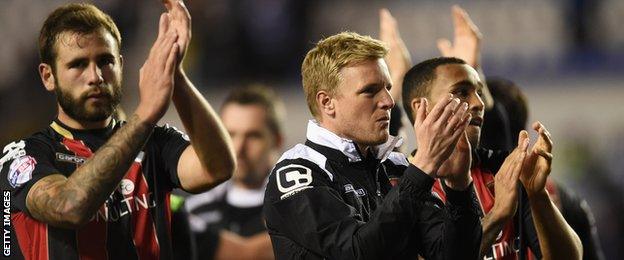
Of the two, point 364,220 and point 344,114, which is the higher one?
point 344,114

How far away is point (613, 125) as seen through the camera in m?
13.9

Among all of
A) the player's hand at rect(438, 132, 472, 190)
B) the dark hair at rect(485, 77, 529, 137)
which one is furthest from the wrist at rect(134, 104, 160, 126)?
the dark hair at rect(485, 77, 529, 137)

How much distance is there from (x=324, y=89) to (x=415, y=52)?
10346 mm

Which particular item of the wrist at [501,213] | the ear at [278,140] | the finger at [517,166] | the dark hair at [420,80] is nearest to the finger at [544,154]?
the finger at [517,166]

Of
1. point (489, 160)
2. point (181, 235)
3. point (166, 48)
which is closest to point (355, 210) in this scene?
point (166, 48)

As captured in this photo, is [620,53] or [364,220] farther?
[620,53]

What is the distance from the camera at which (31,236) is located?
4.67m

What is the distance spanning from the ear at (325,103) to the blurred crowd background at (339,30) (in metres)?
9.52

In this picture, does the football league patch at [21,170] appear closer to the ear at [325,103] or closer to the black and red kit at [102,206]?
the black and red kit at [102,206]

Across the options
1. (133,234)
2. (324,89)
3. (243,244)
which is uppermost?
(324,89)

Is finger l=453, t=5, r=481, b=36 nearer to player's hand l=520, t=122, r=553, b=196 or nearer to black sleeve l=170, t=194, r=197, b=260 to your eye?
player's hand l=520, t=122, r=553, b=196

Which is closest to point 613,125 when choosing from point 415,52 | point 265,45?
point 415,52

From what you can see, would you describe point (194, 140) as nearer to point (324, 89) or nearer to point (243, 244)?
point (324, 89)

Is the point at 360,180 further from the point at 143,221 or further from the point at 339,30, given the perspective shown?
the point at 339,30
